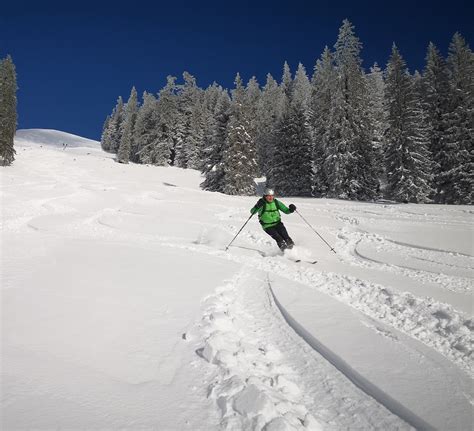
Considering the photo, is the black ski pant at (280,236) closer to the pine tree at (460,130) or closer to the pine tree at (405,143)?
the pine tree at (405,143)

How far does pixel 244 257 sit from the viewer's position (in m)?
9.18

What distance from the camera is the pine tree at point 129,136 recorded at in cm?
5941

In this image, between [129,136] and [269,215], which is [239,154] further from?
[129,136]

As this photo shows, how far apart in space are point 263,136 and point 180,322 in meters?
54.6

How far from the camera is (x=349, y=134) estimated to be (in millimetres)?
28625

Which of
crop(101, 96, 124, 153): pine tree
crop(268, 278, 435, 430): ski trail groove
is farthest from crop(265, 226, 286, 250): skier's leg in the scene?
crop(101, 96, 124, 153): pine tree

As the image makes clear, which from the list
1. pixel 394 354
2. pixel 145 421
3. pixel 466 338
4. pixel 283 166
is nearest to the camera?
pixel 145 421

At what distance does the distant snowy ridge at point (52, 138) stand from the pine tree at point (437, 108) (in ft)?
347

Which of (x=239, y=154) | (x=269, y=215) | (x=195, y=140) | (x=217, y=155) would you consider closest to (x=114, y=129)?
(x=195, y=140)

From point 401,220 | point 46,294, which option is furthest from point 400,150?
point 46,294

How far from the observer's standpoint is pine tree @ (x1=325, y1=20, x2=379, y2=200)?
28359 mm

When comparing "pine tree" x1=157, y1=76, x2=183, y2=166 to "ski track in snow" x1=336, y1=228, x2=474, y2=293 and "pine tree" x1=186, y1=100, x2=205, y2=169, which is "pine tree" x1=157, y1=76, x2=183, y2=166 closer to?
"pine tree" x1=186, y1=100, x2=205, y2=169

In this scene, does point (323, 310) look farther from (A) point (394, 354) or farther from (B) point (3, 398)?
(B) point (3, 398)

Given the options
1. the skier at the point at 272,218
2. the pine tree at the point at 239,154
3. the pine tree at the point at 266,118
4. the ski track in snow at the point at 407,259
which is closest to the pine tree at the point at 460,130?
the pine tree at the point at 239,154
